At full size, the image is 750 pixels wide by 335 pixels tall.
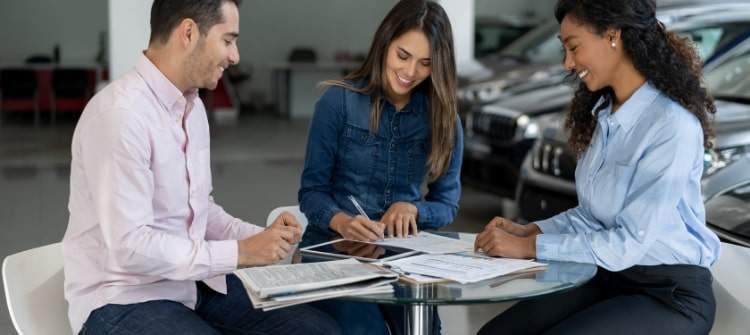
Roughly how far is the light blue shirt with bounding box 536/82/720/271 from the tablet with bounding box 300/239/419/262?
14.0 inches

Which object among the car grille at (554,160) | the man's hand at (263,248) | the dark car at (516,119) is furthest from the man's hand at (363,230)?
the dark car at (516,119)

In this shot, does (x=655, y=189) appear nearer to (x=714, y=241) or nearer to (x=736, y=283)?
(x=714, y=241)

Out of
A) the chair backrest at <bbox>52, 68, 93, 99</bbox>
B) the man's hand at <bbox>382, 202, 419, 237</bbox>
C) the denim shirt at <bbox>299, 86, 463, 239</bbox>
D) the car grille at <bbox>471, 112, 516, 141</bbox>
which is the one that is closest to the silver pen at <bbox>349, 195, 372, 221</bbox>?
the denim shirt at <bbox>299, 86, 463, 239</bbox>

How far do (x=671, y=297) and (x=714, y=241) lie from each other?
0.20 metres

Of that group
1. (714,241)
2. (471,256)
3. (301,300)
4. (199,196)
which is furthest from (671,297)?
(199,196)

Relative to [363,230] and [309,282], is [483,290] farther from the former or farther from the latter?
[363,230]

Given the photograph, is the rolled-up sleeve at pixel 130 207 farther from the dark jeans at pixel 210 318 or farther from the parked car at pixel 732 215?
the parked car at pixel 732 215

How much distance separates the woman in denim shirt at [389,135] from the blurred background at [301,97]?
24.8 inches

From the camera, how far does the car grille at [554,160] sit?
17.7 feet

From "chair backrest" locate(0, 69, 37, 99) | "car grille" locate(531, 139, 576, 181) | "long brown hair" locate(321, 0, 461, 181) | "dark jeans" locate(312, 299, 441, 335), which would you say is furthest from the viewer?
"chair backrest" locate(0, 69, 37, 99)

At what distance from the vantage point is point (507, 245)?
2.49 meters

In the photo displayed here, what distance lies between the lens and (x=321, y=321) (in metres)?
2.53

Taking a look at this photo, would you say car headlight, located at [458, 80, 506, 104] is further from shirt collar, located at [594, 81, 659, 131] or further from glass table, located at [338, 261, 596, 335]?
glass table, located at [338, 261, 596, 335]

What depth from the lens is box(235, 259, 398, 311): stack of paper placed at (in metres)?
2.04
